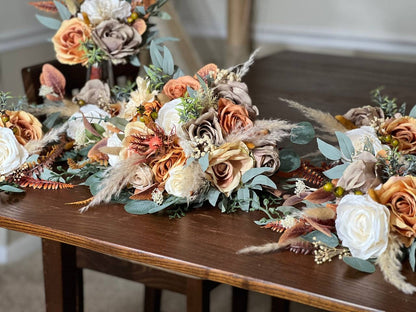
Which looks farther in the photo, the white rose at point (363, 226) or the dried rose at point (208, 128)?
the dried rose at point (208, 128)

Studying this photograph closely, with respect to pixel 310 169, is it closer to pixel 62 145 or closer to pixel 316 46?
pixel 62 145

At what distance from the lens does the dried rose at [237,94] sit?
1205 millimetres

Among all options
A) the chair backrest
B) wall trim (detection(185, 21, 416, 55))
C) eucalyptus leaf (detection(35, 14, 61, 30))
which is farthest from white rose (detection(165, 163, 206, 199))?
wall trim (detection(185, 21, 416, 55))

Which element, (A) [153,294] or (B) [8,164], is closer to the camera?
(B) [8,164]

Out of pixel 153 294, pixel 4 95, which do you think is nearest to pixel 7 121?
pixel 4 95

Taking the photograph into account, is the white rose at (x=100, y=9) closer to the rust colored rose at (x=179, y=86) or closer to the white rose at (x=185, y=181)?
the rust colored rose at (x=179, y=86)

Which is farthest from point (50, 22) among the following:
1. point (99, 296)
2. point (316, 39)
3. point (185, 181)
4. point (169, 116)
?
point (316, 39)

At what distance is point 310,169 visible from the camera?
1.28m

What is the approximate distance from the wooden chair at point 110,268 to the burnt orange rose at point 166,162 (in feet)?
1.58

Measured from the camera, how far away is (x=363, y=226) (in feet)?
3.15

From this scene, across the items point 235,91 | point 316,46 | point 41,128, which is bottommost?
point 316,46

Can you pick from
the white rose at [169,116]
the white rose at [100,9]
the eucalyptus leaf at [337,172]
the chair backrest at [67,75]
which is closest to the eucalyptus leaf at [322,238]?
the eucalyptus leaf at [337,172]

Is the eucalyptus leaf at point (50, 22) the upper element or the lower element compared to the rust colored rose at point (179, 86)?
upper

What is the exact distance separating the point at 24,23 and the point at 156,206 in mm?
2242
